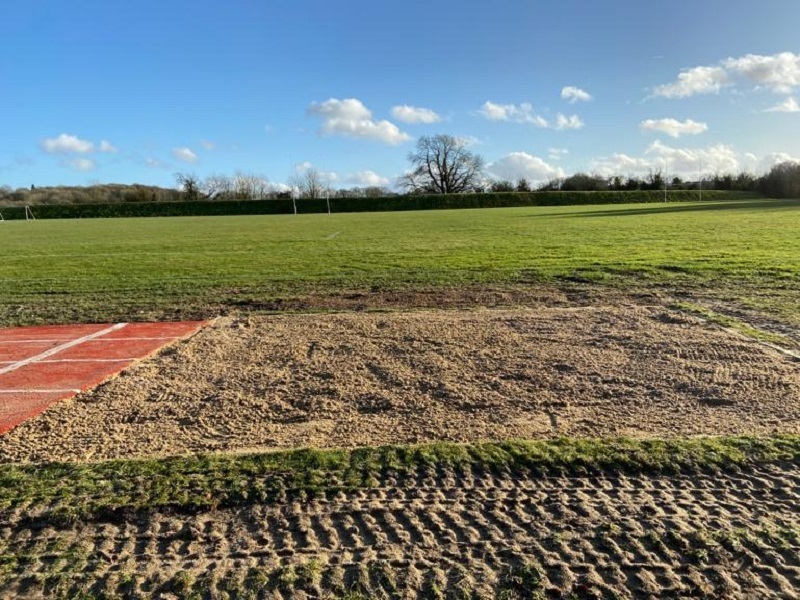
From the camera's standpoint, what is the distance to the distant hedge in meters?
75.1

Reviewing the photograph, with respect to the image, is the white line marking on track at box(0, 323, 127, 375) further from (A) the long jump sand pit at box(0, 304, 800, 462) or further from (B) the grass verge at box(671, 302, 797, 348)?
(B) the grass verge at box(671, 302, 797, 348)

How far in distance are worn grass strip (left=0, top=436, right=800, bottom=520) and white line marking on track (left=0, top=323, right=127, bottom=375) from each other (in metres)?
3.15

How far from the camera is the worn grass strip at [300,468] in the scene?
11.6 feet

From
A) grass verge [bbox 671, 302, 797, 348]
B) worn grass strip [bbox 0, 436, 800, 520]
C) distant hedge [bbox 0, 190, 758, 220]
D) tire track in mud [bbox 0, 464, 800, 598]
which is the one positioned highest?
distant hedge [bbox 0, 190, 758, 220]

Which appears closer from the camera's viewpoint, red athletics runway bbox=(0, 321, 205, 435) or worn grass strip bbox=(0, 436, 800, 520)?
worn grass strip bbox=(0, 436, 800, 520)

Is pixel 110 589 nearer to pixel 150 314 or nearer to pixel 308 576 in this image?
pixel 308 576

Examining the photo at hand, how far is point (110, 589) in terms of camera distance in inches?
109

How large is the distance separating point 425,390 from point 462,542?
2381 millimetres

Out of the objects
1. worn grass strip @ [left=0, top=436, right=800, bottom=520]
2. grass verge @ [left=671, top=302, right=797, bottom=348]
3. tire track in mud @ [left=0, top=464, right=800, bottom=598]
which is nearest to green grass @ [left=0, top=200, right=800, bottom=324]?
Result: grass verge @ [left=671, top=302, right=797, bottom=348]

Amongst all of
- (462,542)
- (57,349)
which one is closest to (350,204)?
(57,349)

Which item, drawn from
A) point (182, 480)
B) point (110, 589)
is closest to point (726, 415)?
point (182, 480)

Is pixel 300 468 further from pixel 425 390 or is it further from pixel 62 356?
pixel 62 356

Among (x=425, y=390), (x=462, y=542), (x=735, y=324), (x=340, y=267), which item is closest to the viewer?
(x=462, y=542)

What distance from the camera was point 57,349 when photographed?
7398mm
